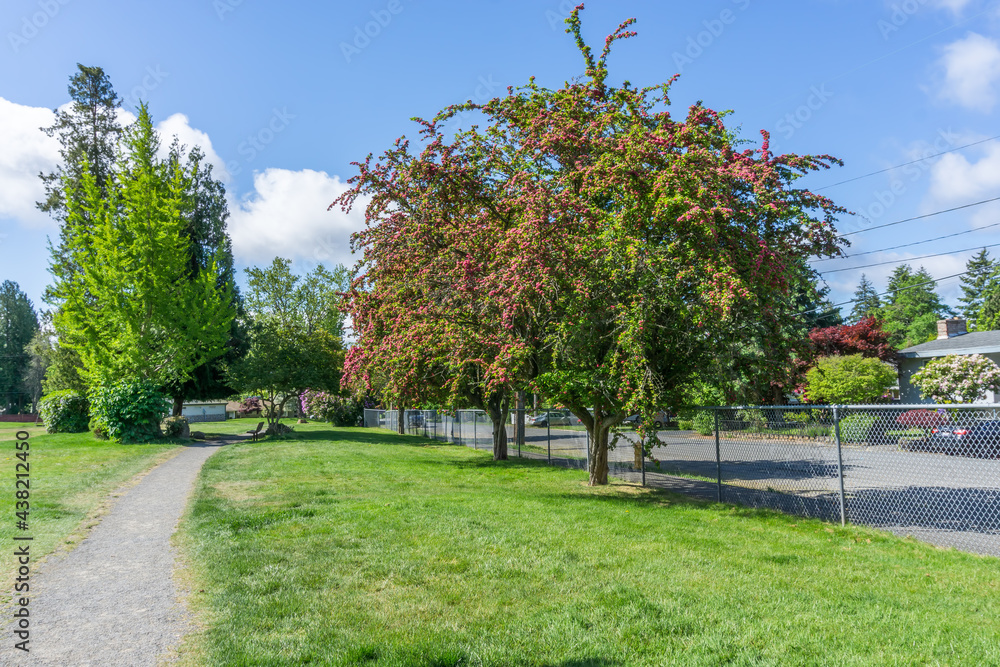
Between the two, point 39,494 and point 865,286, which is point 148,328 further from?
point 865,286

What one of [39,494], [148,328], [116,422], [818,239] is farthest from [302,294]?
[818,239]

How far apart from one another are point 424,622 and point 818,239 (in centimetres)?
884

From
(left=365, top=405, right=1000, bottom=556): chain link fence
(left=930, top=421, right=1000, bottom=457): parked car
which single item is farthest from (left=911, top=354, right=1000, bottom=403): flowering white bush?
(left=930, top=421, right=1000, bottom=457): parked car

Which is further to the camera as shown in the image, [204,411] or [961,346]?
[204,411]

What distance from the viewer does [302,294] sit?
177 feet

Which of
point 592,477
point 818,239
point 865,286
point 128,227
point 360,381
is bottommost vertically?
point 592,477

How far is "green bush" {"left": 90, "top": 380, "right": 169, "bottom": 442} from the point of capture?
71.0 feet

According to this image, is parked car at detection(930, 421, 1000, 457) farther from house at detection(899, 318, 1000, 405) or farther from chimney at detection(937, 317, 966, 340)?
chimney at detection(937, 317, 966, 340)

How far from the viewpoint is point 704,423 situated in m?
14.4

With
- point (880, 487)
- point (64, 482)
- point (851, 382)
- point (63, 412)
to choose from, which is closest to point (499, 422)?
point (64, 482)

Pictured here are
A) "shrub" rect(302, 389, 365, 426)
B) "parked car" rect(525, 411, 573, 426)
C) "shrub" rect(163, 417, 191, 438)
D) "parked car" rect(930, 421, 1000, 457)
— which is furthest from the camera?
"shrub" rect(302, 389, 365, 426)

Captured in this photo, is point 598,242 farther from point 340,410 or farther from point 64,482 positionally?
point 340,410

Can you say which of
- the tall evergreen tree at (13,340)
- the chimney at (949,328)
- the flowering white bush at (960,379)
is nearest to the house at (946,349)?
the chimney at (949,328)

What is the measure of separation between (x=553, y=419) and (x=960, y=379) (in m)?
16.8
